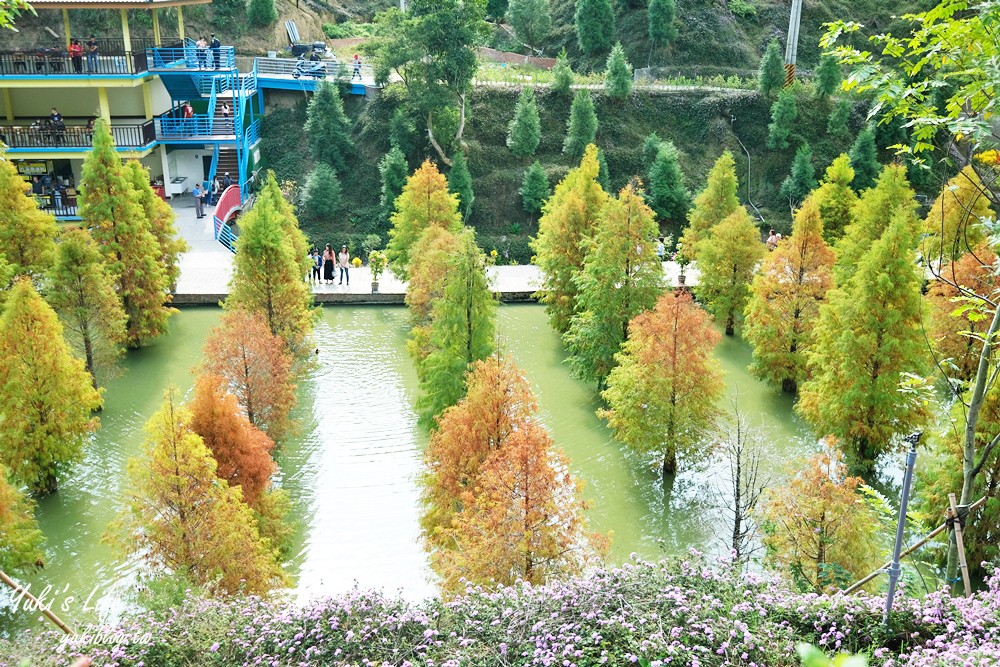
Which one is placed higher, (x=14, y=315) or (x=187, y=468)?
(x=14, y=315)

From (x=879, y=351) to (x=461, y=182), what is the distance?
1913 centimetres

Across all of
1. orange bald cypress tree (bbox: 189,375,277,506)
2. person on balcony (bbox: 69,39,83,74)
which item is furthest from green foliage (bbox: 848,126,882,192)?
orange bald cypress tree (bbox: 189,375,277,506)

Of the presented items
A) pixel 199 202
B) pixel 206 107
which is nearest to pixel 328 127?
pixel 206 107

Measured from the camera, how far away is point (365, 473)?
20734 mm

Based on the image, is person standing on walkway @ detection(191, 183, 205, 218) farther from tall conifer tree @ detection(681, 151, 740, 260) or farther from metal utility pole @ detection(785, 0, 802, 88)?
metal utility pole @ detection(785, 0, 802, 88)

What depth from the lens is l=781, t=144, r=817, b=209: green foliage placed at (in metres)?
37.5

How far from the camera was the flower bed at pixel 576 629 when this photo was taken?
924 cm

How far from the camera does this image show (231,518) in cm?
1435

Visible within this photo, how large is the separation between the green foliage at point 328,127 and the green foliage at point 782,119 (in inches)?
660

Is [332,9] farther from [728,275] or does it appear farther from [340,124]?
[728,275]

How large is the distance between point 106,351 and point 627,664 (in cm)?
1762

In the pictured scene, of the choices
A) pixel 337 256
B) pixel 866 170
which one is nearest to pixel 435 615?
pixel 337 256

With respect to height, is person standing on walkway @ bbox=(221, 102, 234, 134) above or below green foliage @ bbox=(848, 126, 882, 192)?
above

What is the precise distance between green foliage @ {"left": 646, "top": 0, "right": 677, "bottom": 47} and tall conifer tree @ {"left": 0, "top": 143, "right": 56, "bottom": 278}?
97.3 ft
